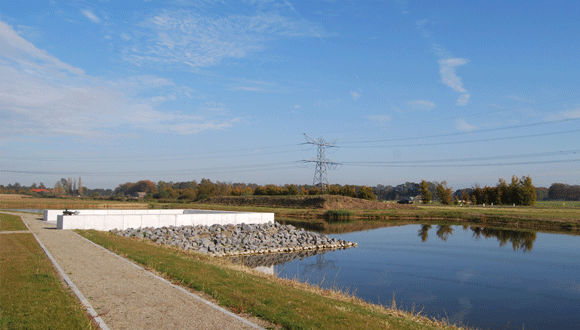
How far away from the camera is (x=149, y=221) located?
977 inches

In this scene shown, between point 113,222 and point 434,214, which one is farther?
point 434,214

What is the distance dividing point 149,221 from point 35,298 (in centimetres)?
1801

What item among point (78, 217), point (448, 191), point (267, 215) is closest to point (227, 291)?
point (78, 217)

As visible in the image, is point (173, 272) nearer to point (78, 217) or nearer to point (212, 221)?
point (78, 217)

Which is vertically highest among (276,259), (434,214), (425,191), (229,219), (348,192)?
(425,191)

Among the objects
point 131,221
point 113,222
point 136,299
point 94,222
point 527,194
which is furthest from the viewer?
point 527,194

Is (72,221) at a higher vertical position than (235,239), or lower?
higher

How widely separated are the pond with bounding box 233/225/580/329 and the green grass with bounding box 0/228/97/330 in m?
9.17

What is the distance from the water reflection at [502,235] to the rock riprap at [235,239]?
31.6ft

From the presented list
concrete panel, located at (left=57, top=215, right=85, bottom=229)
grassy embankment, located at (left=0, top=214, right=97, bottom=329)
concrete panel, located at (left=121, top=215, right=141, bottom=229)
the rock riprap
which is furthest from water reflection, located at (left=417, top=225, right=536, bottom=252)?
grassy embankment, located at (left=0, top=214, right=97, bottom=329)

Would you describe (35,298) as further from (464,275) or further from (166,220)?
(166,220)

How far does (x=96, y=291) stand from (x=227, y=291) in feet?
9.26

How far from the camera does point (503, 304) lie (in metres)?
12.9

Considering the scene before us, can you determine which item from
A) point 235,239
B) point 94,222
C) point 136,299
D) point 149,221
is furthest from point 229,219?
point 136,299
